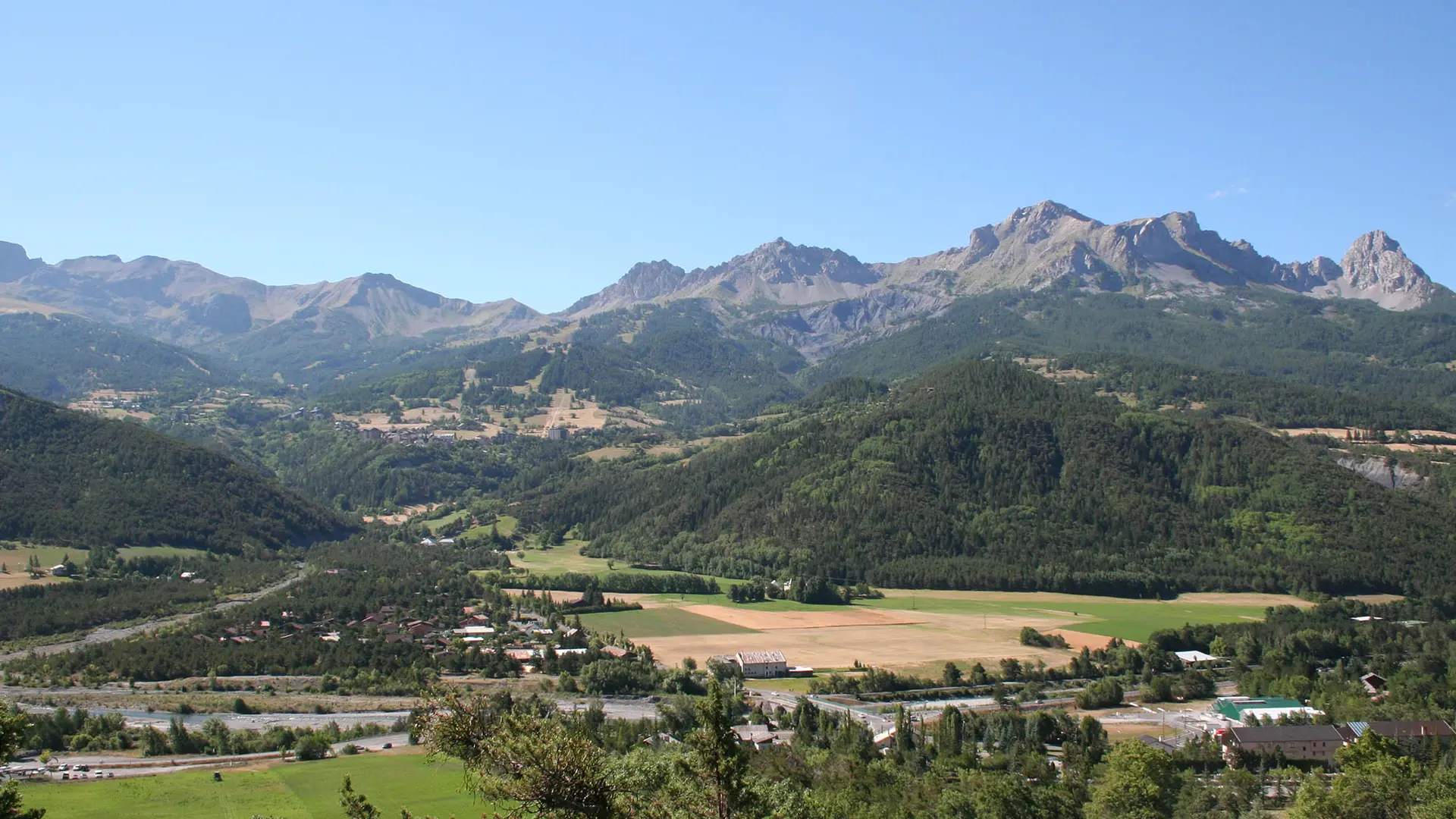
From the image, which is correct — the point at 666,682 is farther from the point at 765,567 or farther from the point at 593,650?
the point at 765,567

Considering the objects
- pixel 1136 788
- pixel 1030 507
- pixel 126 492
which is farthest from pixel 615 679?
pixel 126 492

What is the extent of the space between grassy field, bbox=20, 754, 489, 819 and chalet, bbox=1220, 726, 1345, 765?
42.4m

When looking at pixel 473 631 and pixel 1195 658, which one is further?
pixel 473 631

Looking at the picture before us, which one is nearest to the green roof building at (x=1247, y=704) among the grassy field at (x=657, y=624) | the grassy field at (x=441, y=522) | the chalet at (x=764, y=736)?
the chalet at (x=764, y=736)

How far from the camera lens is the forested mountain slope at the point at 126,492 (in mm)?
138125

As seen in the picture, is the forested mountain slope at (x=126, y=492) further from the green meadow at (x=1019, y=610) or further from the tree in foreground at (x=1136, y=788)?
the tree in foreground at (x=1136, y=788)

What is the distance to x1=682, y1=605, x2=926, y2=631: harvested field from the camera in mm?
108625

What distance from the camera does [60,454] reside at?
516ft

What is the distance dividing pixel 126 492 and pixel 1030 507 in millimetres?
122939

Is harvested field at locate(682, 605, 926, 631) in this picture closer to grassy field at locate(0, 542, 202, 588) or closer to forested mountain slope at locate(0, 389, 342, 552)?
grassy field at locate(0, 542, 202, 588)

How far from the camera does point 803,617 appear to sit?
114 meters

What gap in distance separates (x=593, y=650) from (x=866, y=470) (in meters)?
78.3

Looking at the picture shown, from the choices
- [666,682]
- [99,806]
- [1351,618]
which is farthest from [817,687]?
[1351,618]

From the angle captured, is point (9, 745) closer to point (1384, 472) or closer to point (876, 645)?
point (876, 645)
